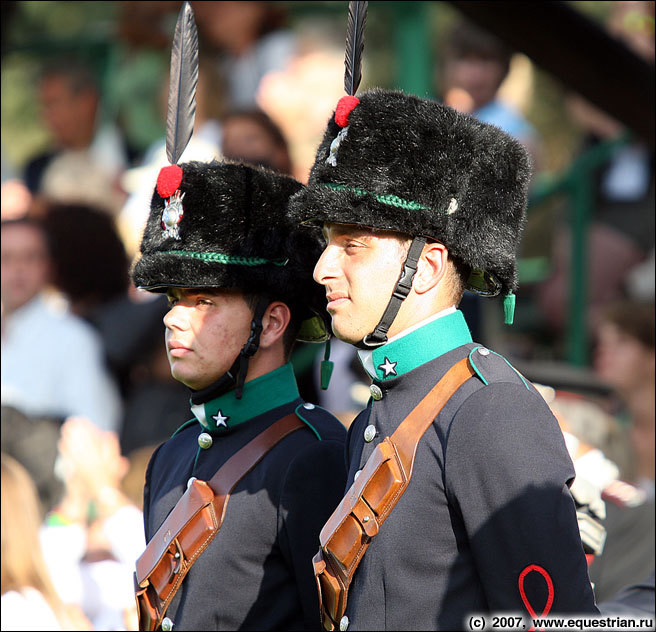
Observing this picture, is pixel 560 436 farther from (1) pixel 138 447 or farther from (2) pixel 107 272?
(2) pixel 107 272

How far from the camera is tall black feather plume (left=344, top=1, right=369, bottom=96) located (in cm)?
312

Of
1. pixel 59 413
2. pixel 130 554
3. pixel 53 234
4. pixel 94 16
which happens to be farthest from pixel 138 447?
pixel 94 16

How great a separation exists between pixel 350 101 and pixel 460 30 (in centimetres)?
414

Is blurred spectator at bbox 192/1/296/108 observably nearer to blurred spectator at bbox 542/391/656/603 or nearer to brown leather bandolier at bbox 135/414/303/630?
blurred spectator at bbox 542/391/656/603

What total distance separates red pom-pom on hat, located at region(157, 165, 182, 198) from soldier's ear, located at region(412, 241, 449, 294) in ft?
3.03

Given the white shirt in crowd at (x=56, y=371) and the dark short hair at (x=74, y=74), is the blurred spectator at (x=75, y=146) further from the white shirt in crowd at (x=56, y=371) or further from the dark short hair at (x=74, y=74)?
the white shirt in crowd at (x=56, y=371)

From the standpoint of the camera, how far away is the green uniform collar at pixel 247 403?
343 cm

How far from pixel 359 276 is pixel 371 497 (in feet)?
1.77

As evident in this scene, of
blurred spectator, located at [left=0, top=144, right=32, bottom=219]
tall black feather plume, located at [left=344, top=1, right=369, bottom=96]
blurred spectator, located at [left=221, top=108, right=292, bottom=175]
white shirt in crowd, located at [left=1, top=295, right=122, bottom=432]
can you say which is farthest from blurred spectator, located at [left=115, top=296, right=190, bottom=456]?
tall black feather plume, located at [left=344, top=1, right=369, bottom=96]

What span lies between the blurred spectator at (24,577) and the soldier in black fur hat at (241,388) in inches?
56.1

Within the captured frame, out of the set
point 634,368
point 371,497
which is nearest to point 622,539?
point 634,368

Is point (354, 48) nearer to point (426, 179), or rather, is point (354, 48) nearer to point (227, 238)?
point (426, 179)

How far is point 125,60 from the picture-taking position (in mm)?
8164

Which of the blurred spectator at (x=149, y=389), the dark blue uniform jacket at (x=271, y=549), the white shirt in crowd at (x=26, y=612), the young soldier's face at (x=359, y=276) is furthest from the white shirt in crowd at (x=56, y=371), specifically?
the young soldier's face at (x=359, y=276)
